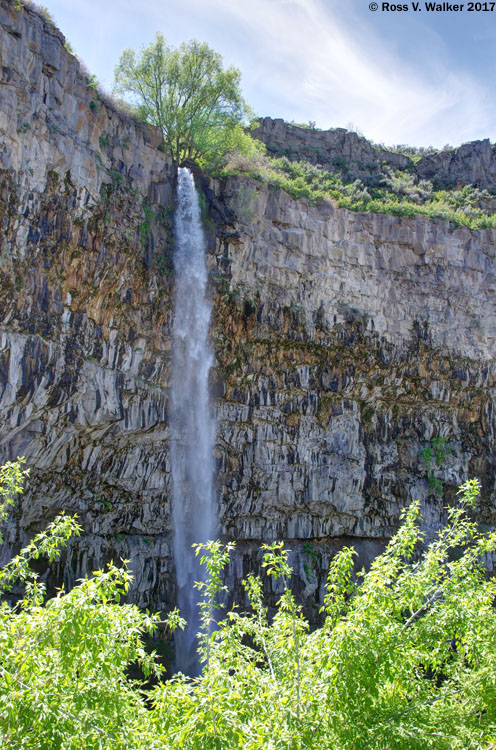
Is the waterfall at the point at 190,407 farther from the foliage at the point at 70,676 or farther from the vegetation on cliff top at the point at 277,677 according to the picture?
the foliage at the point at 70,676

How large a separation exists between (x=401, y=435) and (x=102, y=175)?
15931 mm

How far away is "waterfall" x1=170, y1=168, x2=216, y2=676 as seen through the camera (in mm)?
20688

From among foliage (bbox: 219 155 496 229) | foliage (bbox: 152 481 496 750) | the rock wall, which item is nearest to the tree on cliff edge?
foliage (bbox: 219 155 496 229)

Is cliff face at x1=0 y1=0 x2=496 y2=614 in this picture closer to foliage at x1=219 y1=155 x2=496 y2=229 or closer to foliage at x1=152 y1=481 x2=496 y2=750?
foliage at x1=219 y1=155 x2=496 y2=229

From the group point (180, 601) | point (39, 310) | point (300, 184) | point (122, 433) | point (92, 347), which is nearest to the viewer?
point (39, 310)

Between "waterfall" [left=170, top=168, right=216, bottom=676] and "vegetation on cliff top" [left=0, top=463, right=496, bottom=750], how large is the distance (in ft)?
45.4

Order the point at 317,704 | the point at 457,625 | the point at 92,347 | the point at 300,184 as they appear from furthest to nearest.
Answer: the point at 300,184 → the point at 92,347 → the point at 457,625 → the point at 317,704

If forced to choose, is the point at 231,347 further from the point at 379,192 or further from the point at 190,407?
the point at 379,192

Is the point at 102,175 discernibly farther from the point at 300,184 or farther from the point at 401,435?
the point at 401,435

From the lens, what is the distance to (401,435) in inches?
983

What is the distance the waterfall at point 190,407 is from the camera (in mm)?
20688

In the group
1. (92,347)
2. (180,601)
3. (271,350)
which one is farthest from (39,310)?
(180,601)

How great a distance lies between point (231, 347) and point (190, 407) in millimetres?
2749

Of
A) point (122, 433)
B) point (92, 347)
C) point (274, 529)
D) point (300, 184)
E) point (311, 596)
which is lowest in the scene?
point (311, 596)
